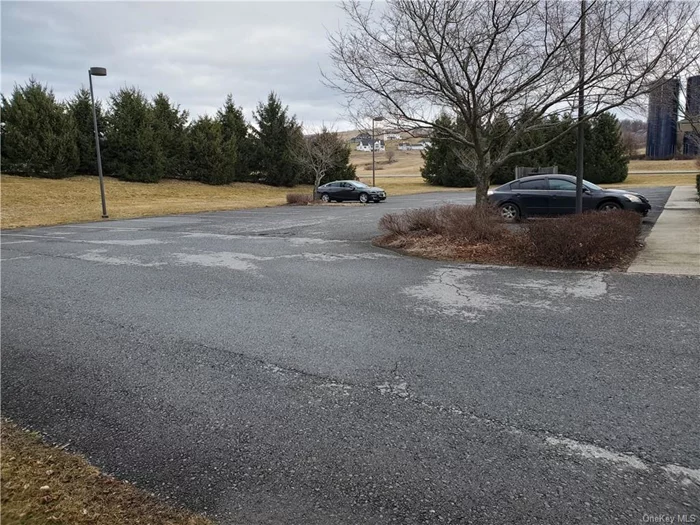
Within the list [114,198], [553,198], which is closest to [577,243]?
[553,198]

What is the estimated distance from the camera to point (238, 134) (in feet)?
138

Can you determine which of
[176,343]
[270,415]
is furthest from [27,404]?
[270,415]

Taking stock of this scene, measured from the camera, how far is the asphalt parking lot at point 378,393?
2469 millimetres

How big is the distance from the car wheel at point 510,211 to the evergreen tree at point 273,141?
27.8m

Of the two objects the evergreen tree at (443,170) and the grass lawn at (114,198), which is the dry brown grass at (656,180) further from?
the evergreen tree at (443,170)

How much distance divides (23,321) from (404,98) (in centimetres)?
897

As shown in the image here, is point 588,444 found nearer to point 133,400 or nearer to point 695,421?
point 695,421

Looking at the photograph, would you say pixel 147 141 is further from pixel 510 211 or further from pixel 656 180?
pixel 656 180

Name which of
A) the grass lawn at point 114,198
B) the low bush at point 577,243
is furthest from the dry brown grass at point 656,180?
the low bush at point 577,243

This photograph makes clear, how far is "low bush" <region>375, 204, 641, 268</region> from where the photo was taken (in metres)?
8.04

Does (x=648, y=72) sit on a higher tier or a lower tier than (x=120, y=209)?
higher

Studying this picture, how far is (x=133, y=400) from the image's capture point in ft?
11.7

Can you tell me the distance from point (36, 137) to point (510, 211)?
3066cm

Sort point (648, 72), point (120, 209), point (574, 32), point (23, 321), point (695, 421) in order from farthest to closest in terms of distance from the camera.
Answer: point (120, 209) < point (574, 32) < point (648, 72) < point (23, 321) < point (695, 421)
